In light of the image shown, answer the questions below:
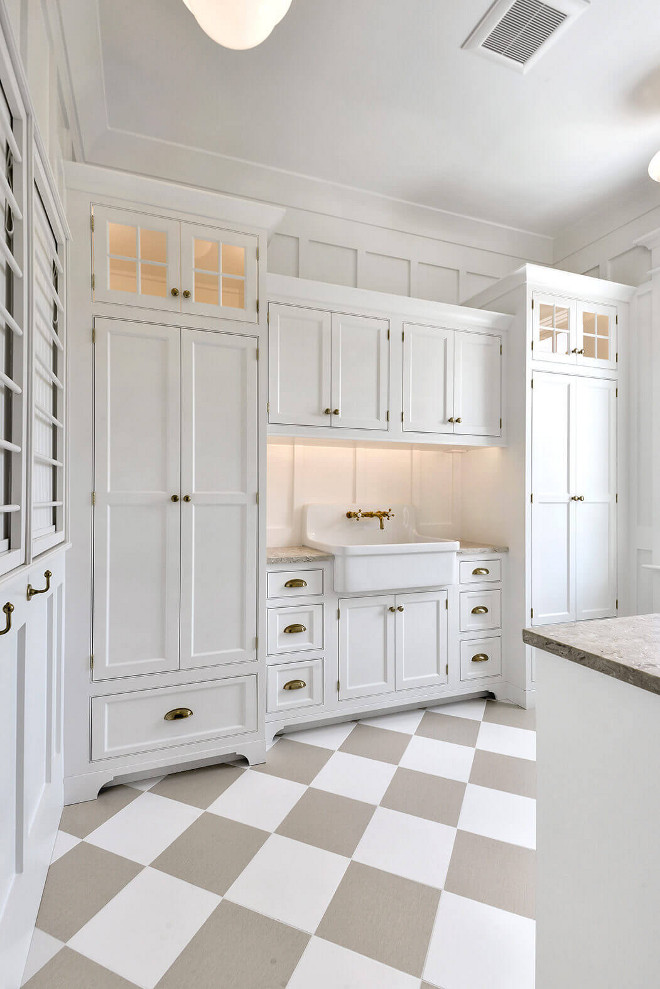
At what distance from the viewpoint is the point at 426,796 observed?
2088 mm

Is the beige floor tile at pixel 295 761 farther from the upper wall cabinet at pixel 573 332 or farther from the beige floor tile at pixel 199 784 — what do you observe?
the upper wall cabinet at pixel 573 332

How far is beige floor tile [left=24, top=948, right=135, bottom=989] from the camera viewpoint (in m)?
1.27

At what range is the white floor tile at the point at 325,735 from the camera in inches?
101

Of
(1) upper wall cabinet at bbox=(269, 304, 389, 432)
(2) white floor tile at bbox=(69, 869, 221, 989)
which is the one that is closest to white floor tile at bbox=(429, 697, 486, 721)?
(1) upper wall cabinet at bbox=(269, 304, 389, 432)

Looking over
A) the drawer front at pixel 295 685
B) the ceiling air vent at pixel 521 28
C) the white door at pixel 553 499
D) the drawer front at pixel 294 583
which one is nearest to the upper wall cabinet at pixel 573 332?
the white door at pixel 553 499

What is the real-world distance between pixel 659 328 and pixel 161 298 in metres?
2.81

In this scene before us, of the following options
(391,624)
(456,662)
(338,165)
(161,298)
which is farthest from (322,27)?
(456,662)

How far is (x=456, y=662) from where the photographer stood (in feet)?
9.86

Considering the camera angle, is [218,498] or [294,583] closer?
[218,498]

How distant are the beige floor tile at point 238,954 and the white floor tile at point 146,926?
0.11 feet

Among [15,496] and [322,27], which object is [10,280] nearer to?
[15,496]

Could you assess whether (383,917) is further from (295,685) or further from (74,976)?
(295,685)

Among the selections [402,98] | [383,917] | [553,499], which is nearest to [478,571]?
[553,499]

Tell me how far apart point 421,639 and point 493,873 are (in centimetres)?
132
